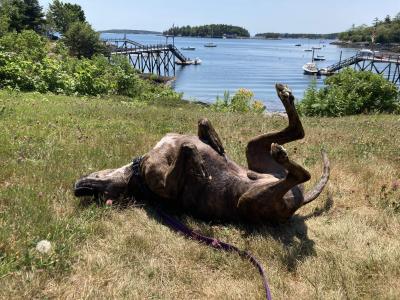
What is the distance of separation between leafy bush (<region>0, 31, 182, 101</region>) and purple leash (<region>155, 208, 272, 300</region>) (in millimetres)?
13288

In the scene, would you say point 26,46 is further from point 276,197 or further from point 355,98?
point 276,197

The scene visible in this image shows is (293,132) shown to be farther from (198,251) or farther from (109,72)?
(109,72)

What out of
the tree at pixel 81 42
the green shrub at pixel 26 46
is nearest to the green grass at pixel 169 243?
the green shrub at pixel 26 46

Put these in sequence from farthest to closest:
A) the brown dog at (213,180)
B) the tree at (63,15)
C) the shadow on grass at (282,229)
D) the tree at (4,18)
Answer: the tree at (63,15), the tree at (4,18), the brown dog at (213,180), the shadow on grass at (282,229)

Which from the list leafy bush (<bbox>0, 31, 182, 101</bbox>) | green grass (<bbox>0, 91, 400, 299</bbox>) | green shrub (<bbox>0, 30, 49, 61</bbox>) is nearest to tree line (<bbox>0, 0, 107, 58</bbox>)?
green shrub (<bbox>0, 30, 49, 61</bbox>)

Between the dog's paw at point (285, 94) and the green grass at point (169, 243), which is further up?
the dog's paw at point (285, 94)

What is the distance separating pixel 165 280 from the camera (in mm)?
3367

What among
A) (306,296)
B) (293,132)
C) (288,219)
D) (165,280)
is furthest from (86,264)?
(293,132)

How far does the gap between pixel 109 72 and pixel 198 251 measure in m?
22.4

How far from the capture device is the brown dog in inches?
156

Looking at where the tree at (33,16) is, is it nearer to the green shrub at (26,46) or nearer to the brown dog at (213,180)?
the green shrub at (26,46)

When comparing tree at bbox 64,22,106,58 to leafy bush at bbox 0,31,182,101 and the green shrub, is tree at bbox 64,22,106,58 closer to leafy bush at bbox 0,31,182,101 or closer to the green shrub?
the green shrub

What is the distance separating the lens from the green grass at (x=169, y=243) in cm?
322

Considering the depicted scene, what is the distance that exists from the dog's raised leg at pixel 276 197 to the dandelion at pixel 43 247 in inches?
65.5
